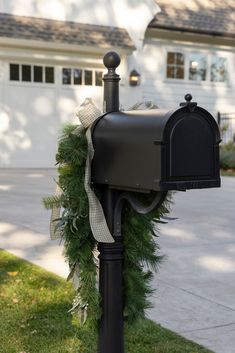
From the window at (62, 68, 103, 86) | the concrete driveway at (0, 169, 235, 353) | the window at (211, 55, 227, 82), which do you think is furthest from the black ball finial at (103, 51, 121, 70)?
the window at (211, 55, 227, 82)

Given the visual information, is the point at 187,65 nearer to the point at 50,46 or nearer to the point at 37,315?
the point at 50,46

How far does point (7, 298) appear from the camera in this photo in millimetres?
4301

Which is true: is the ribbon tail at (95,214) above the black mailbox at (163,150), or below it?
below

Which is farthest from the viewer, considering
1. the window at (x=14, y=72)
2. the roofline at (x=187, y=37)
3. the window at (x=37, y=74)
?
the roofline at (x=187, y=37)

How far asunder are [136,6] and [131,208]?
1597cm

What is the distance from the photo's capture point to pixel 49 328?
3734 mm

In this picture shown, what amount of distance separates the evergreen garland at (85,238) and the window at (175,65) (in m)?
16.8

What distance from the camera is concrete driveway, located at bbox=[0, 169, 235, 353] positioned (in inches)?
157

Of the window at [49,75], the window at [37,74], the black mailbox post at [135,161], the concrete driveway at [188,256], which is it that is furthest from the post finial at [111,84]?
the window at [49,75]

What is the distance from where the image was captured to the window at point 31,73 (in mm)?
16328

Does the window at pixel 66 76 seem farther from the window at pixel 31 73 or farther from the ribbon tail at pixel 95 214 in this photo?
the ribbon tail at pixel 95 214

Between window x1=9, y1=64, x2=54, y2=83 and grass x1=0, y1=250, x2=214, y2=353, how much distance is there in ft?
40.2

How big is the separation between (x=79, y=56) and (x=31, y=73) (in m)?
1.43

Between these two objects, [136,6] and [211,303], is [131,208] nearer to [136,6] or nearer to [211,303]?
[211,303]
